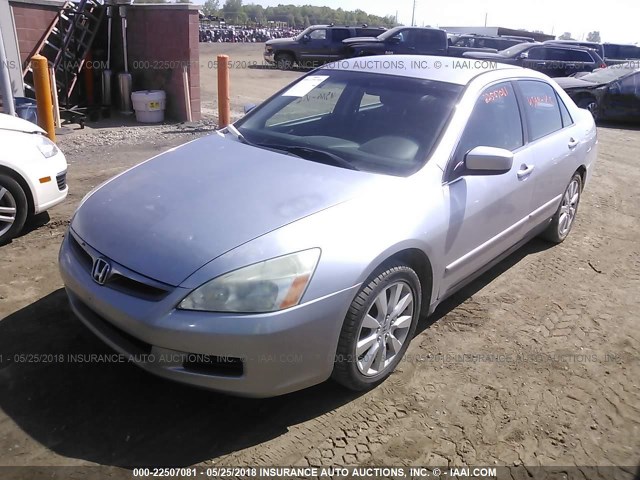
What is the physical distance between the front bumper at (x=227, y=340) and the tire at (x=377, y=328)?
90 mm

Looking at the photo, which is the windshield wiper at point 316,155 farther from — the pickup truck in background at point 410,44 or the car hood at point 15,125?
the pickup truck in background at point 410,44

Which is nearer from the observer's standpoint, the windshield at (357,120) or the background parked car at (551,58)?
the windshield at (357,120)

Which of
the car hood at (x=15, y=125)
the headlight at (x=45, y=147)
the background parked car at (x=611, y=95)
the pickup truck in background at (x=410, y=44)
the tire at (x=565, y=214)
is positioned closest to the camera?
the car hood at (x=15, y=125)

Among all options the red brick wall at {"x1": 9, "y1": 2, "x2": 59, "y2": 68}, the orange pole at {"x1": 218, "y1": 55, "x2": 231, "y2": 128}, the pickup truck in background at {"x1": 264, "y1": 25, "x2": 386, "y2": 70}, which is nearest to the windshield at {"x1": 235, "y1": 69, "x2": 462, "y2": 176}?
the orange pole at {"x1": 218, "y1": 55, "x2": 231, "y2": 128}

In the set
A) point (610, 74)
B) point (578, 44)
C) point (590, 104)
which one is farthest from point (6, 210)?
point (578, 44)

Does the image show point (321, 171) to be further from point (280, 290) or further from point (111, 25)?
point (111, 25)

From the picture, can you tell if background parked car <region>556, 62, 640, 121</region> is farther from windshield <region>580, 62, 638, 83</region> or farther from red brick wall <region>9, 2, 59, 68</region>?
red brick wall <region>9, 2, 59, 68</region>

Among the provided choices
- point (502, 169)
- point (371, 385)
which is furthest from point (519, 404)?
point (502, 169)

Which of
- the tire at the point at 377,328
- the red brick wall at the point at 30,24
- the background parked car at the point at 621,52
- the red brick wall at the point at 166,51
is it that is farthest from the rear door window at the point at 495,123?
the background parked car at the point at 621,52

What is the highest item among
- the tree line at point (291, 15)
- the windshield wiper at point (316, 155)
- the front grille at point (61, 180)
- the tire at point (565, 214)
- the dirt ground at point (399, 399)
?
the tree line at point (291, 15)

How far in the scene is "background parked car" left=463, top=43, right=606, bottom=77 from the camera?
16984 millimetres

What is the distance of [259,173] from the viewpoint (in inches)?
129

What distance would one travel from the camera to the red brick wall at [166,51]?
998 centimetres

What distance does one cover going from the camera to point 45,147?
16.0ft
